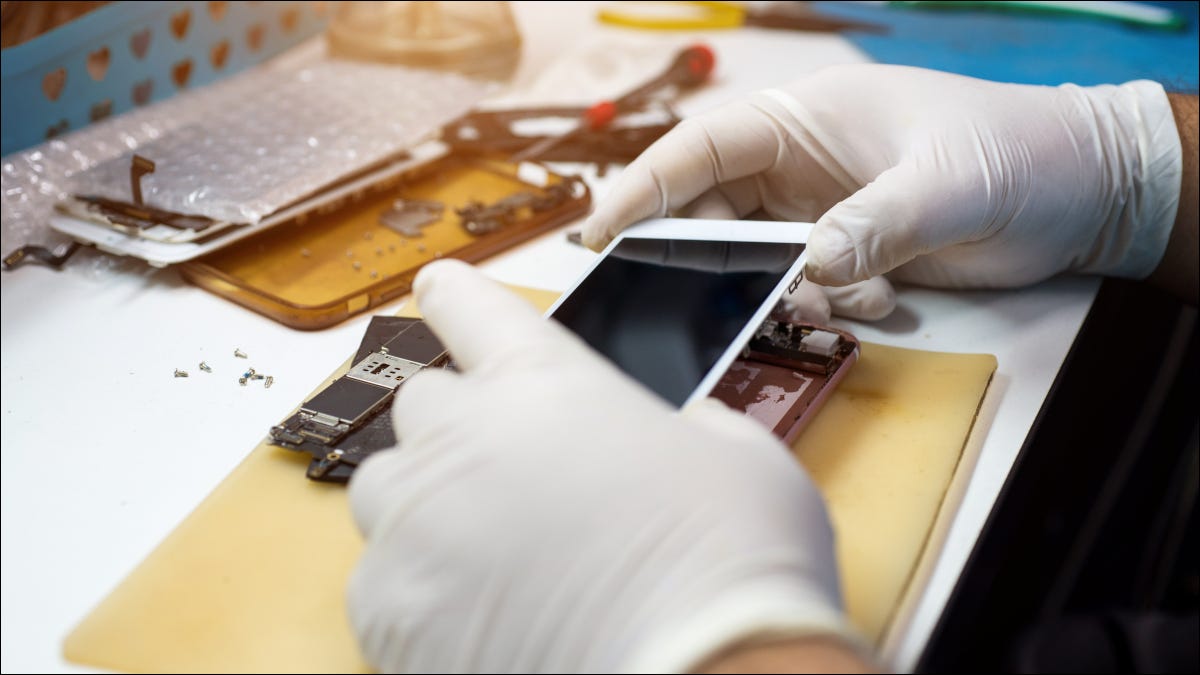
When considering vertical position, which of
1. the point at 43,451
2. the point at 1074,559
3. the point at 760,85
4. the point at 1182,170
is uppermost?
the point at 1182,170

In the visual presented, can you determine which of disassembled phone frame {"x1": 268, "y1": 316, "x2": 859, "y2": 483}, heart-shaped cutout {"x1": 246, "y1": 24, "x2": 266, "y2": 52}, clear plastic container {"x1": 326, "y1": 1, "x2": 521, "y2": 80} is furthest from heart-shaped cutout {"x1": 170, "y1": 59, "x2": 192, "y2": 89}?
disassembled phone frame {"x1": 268, "y1": 316, "x2": 859, "y2": 483}

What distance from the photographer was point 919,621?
694 mm

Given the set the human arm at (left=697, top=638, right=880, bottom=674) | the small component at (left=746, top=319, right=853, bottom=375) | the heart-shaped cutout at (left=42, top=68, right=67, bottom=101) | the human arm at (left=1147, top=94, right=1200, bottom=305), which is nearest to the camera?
the human arm at (left=697, top=638, right=880, bottom=674)

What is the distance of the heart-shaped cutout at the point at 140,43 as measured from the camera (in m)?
1.40

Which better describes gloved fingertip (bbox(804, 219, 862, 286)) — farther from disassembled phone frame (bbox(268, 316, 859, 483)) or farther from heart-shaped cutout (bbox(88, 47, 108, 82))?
heart-shaped cutout (bbox(88, 47, 108, 82))

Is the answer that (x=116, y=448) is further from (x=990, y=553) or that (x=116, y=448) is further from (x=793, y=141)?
(x=990, y=553)

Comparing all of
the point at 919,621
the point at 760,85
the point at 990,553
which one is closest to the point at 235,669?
the point at 919,621

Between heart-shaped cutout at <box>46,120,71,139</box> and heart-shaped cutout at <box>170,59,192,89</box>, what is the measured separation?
0.63 ft

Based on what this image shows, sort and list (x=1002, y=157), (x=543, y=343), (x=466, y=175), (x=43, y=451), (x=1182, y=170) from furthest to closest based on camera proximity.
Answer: (x=466, y=175) → (x=1182, y=170) → (x=1002, y=157) → (x=43, y=451) → (x=543, y=343)

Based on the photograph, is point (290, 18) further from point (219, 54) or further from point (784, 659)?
point (784, 659)

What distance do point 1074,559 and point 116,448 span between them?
1327 millimetres

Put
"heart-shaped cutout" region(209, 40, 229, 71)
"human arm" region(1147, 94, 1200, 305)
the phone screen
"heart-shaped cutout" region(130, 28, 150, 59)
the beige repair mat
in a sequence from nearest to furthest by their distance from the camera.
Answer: the beige repair mat → the phone screen → "human arm" region(1147, 94, 1200, 305) → "heart-shaped cutout" region(130, 28, 150, 59) → "heart-shaped cutout" region(209, 40, 229, 71)

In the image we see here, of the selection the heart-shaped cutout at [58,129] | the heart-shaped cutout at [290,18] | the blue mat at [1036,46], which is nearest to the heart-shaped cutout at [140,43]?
the heart-shaped cutout at [58,129]

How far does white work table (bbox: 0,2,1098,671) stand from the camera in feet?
2.50
